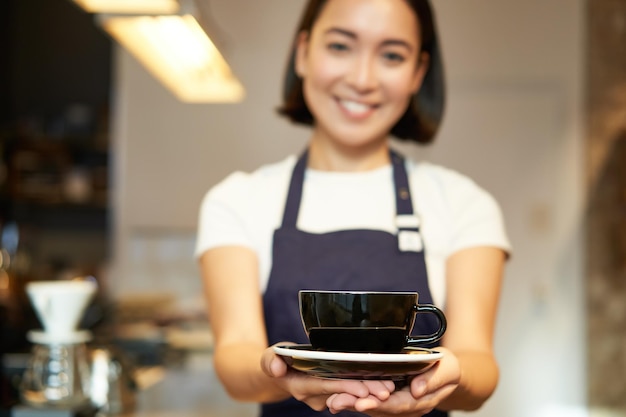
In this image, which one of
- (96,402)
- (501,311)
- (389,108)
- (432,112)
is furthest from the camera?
(501,311)

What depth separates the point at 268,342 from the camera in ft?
3.60

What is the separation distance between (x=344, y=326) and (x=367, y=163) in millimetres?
460

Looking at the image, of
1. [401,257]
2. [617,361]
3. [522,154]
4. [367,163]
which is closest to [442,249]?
[401,257]

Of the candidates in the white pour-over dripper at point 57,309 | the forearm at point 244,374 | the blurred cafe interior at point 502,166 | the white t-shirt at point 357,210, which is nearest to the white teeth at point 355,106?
the white t-shirt at point 357,210

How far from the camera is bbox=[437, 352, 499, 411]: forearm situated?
908 mm

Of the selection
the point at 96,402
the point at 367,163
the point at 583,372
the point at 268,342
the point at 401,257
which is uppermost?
the point at 367,163

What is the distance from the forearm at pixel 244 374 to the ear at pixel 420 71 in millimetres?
413

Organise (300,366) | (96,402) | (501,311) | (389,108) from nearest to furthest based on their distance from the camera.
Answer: (300,366), (389,108), (96,402), (501,311)

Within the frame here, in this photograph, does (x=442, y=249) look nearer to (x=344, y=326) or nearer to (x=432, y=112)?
(x=432, y=112)

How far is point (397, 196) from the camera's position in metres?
1.14

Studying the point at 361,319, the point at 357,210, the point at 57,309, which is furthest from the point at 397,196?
the point at 57,309

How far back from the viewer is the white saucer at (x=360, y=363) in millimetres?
675

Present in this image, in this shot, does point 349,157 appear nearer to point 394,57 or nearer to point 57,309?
point 394,57

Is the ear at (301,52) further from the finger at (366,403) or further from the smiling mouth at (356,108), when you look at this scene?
the finger at (366,403)
